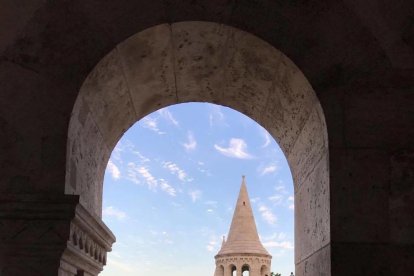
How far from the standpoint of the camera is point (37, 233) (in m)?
4.26

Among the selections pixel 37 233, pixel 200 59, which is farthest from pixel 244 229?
pixel 37 233

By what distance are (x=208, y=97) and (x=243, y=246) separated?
108 feet

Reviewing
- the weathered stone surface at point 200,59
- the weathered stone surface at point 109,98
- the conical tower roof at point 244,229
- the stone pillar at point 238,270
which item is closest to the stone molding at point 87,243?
the weathered stone surface at point 109,98

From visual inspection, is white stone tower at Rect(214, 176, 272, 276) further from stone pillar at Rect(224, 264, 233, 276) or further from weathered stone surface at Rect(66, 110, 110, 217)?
weathered stone surface at Rect(66, 110, 110, 217)

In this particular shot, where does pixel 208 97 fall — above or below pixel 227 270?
below

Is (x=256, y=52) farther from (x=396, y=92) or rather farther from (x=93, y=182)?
(x=93, y=182)

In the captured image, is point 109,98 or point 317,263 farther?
point 109,98

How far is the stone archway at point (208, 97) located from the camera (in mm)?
4785

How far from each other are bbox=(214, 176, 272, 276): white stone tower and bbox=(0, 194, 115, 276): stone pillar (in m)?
33.5

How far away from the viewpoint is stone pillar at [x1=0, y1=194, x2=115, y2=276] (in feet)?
13.8

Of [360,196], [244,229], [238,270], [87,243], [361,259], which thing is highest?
[244,229]

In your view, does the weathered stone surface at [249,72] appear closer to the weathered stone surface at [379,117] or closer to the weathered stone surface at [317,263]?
the weathered stone surface at [379,117]

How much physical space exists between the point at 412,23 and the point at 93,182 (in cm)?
309

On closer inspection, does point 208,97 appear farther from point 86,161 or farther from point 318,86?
point 318,86
